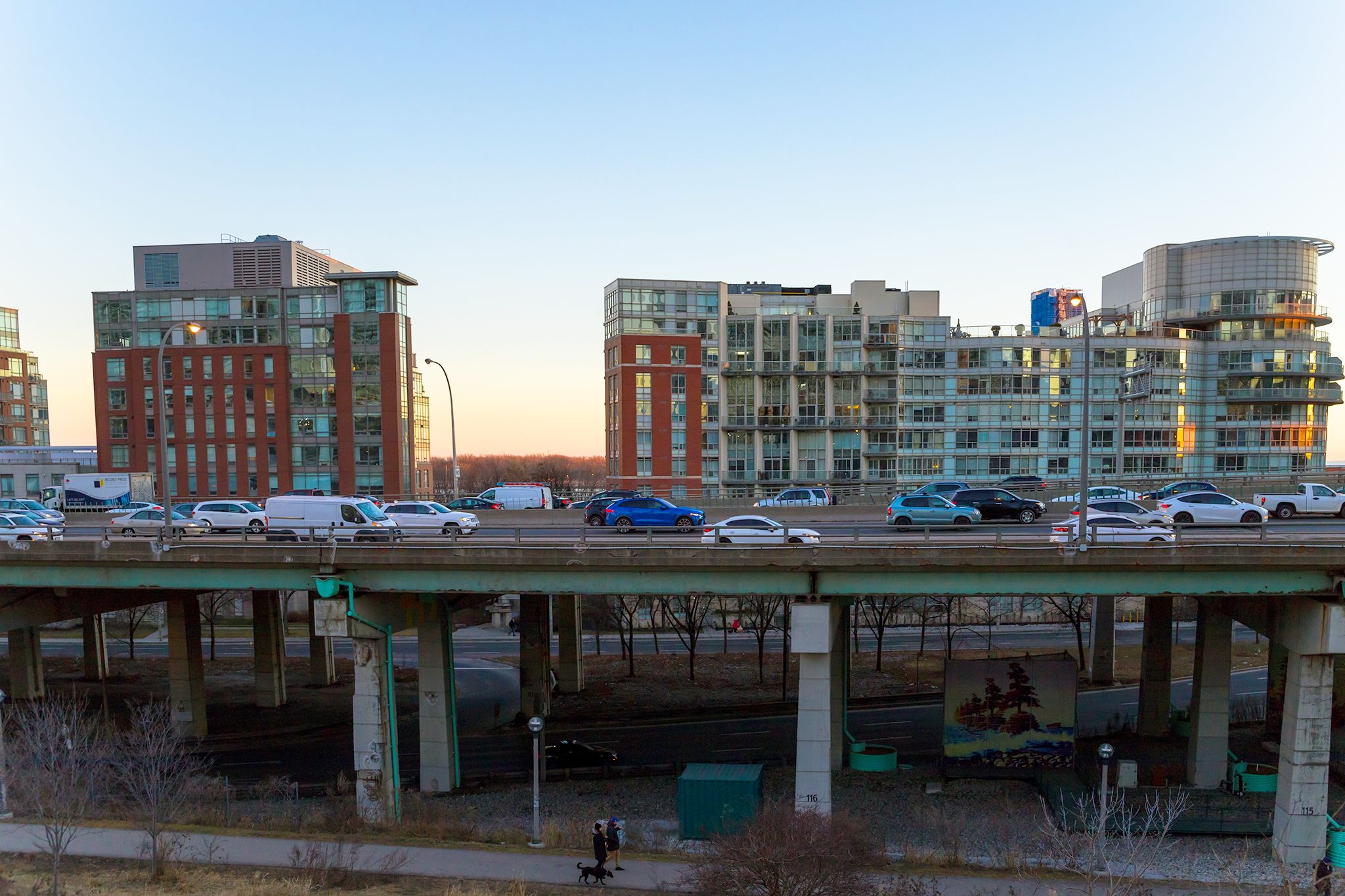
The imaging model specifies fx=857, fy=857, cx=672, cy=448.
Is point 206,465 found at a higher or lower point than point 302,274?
lower

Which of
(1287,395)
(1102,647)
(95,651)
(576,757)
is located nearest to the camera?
(576,757)

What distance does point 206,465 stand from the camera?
78.4 metres

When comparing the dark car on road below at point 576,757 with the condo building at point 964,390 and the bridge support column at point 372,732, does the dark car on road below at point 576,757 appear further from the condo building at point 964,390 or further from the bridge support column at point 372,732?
the condo building at point 964,390

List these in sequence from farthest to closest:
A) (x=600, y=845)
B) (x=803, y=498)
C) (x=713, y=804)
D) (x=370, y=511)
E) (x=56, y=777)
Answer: (x=803, y=498) → (x=370, y=511) → (x=713, y=804) → (x=56, y=777) → (x=600, y=845)

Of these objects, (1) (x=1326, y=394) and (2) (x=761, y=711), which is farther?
(1) (x=1326, y=394)

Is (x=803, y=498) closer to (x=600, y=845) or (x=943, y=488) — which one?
(x=943, y=488)

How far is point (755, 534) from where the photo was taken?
26188mm

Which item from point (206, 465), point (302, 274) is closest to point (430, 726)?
point (206, 465)

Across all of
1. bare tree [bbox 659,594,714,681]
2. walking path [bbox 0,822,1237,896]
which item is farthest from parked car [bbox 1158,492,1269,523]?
bare tree [bbox 659,594,714,681]

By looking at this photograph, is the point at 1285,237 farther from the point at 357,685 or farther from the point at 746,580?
the point at 357,685

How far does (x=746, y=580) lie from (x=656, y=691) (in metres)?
22.3

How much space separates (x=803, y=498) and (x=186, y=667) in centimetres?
3451

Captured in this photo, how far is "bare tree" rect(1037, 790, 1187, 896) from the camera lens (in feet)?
58.2

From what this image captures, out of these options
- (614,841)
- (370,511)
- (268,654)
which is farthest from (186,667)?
(614,841)
